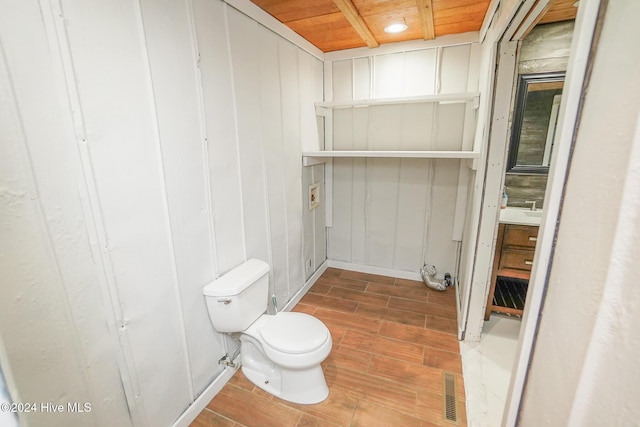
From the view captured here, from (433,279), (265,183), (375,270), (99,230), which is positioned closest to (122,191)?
(99,230)

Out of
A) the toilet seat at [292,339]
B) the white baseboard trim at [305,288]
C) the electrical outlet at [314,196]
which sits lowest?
the white baseboard trim at [305,288]

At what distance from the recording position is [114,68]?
1081 millimetres

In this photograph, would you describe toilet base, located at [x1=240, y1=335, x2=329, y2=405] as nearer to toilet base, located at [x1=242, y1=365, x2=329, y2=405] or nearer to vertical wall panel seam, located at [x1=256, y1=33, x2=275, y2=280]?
toilet base, located at [x1=242, y1=365, x2=329, y2=405]

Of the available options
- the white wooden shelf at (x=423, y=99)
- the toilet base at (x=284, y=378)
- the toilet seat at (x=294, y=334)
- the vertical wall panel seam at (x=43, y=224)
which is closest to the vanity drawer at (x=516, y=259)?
the white wooden shelf at (x=423, y=99)

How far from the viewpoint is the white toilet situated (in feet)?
5.22

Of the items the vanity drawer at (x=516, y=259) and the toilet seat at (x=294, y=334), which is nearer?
the toilet seat at (x=294, y=334)

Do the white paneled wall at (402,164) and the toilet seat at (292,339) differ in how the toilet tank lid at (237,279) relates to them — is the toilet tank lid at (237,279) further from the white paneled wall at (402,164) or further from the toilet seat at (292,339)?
the white paneled wall at (402,164)

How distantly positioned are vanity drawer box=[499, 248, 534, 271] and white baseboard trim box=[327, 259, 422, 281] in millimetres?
1025

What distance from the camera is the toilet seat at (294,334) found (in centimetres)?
159

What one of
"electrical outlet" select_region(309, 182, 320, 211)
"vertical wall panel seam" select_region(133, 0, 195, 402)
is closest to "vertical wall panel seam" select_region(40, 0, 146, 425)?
"vertical wall panel seam" select_region(133, 0, 195, 402)

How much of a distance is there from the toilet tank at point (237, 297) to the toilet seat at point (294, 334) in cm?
14

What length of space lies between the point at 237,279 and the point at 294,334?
1.53ft

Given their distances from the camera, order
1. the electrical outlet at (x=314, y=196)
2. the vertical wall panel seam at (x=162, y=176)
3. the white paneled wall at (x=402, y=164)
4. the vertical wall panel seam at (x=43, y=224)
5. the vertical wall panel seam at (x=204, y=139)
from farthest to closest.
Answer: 1. the electrical outlet at (x=314, y=196)
2. the white paneled wall at (x=402, y=164)
3. the vertical wall panel seam at (x=204, y=139)
4. the vertical wall panel seam at (x=162, y=176)
5. the vertical wall panel seam at (x=43, y=224)

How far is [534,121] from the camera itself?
2289 mm
